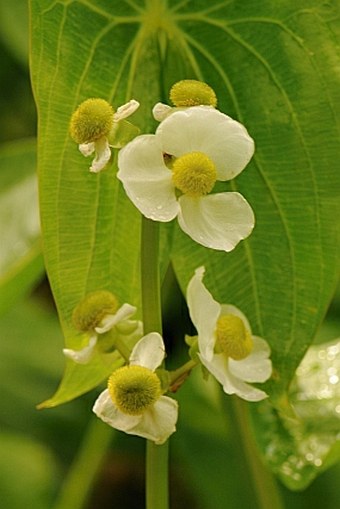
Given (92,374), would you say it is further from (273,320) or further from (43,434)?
(43,434)

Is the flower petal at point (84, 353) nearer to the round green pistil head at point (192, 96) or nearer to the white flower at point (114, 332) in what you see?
the white flower at point (114, 332)

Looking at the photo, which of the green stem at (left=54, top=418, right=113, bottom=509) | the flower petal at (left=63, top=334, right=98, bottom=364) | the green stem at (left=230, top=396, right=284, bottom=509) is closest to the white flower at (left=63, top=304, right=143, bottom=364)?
the flower petal at (left=63, top=334, right=98, bottom=364)

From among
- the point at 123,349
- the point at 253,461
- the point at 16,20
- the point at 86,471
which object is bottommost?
the point at 86,471

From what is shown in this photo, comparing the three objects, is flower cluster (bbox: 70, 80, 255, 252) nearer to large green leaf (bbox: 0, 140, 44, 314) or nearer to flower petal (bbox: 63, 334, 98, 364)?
flower petal (bbox: 63, 334, 98, 364)

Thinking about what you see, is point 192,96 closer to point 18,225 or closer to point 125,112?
point 125,112

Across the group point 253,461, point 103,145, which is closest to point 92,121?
point 103,145

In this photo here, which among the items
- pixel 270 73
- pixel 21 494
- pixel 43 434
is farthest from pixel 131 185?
pixel 43 434

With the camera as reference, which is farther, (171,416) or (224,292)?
(224,292)
